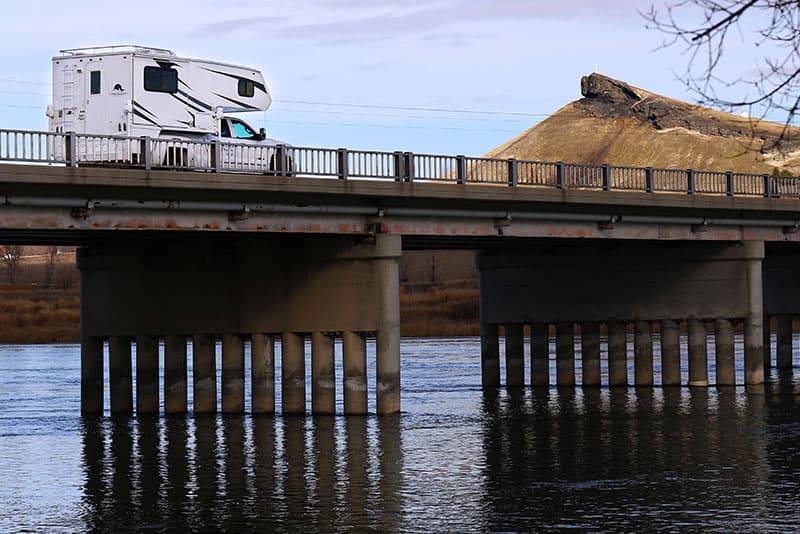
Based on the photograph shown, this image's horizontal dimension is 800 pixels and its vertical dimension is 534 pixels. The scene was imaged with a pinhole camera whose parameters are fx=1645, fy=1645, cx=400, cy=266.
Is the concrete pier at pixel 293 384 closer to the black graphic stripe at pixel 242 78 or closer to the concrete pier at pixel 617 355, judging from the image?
the black graphic stripe at pixel 242 78

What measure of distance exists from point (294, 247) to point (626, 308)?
61.5ft

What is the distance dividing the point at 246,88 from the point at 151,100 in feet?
13.0

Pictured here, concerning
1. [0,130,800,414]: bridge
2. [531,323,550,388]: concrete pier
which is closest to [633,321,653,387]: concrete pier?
[0,130,800,414]: bridge

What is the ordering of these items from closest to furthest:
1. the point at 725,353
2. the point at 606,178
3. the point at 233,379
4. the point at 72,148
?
the point at 72,148 < the point at 233,379 < the point at 606,178 < the point at 725,353

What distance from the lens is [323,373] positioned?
1951 inches

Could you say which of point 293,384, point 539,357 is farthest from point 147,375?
point 539,357

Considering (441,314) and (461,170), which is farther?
(441,314)

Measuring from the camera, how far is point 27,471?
37.2 metres

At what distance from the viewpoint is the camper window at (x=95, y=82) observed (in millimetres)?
50188

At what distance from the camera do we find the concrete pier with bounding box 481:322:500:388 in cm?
6706

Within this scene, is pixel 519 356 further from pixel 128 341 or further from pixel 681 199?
pixel 128 341

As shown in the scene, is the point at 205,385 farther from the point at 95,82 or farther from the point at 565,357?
the point at 565,357

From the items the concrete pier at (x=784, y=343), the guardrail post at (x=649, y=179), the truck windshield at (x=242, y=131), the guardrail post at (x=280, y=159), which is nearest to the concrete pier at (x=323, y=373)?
the guardrail post at (x=280, y=159)

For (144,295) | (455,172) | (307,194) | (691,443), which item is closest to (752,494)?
(691,443)
